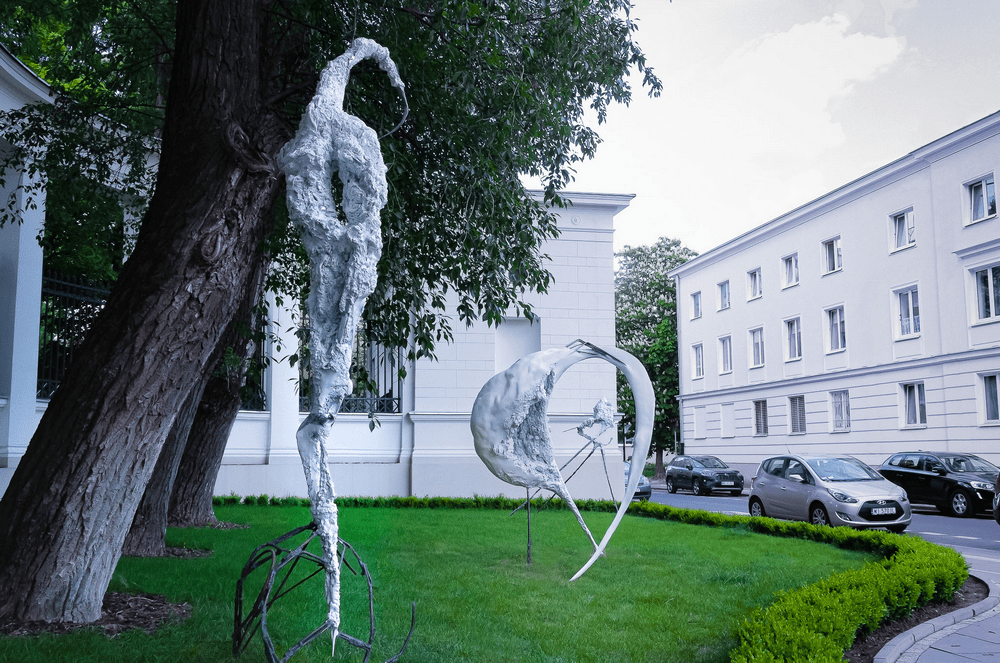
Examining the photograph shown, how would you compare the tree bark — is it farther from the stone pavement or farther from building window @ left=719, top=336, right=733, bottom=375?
building window @ left=719, top=336, right=733, bottom=375

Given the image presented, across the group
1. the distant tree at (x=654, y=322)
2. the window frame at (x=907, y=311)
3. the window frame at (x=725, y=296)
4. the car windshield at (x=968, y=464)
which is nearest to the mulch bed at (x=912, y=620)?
the car windshield at (x=968, y=464)

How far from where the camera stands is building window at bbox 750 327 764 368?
98.4ft

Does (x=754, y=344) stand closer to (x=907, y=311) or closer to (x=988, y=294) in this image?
(x=907, y=311)

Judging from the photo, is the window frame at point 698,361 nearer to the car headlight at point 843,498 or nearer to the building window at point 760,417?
the building window at point 760,417

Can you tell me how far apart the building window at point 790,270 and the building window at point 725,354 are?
13.1ft

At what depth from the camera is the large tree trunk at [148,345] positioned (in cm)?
492

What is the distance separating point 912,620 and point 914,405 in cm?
1773

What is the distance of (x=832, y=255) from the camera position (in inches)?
1033

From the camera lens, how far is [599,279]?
17.9 metres

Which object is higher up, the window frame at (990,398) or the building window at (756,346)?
the building window at (756,346)

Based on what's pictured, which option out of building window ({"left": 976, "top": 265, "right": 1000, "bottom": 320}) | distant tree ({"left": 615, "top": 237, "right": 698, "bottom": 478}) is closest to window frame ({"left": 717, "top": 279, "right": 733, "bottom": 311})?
distant tree ({"left": 615, "top": 237, "right": 698, "bottom": 478})

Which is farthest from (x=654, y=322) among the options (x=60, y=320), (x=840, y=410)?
(x=60, y=320)

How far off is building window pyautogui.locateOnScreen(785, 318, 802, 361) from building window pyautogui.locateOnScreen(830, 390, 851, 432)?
2326 mm

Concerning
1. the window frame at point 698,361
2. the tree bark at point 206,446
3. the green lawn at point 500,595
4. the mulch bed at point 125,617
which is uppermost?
the window frame at point 698,361
